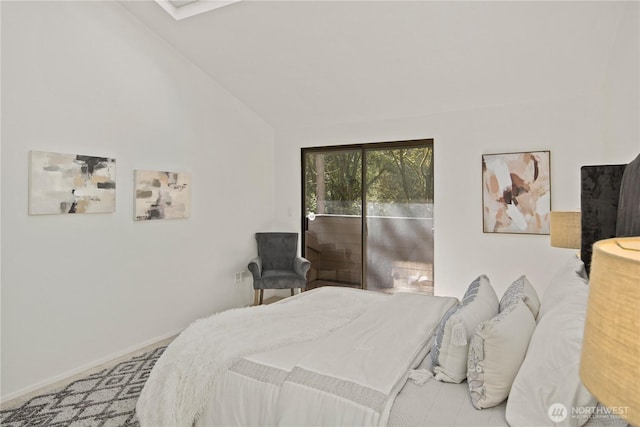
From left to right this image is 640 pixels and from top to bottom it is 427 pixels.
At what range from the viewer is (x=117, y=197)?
336 cm

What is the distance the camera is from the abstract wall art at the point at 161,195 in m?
3.55

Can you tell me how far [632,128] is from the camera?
7.60ft

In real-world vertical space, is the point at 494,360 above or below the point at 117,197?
below

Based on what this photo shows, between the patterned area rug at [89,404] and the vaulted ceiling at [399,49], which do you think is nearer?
the patterned area rug at [89,404]

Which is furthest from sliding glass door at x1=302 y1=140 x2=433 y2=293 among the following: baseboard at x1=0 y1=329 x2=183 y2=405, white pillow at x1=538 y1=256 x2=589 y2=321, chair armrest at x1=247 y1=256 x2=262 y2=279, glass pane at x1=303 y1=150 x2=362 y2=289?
white pillow at x1=538 y1=256 x2=589 y2=321

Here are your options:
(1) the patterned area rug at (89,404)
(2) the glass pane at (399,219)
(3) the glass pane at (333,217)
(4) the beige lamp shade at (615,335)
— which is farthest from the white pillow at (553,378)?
(3) the glass pane at (333,217)

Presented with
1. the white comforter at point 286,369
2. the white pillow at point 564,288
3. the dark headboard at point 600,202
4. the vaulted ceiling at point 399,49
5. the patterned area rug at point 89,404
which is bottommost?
the patterned area rug at point 89,404

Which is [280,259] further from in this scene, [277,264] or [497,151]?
[497,151]

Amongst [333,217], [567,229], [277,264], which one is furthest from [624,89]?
[277,264]

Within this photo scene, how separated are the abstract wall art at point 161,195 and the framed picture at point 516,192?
314 cm

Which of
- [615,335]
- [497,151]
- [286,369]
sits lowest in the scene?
[286,369]

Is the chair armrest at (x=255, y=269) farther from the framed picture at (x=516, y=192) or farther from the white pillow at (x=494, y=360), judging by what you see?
the white pillow at (x=494, y=360)

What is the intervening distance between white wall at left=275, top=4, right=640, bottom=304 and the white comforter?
6.73ft

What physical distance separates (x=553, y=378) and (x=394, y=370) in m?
0.61
